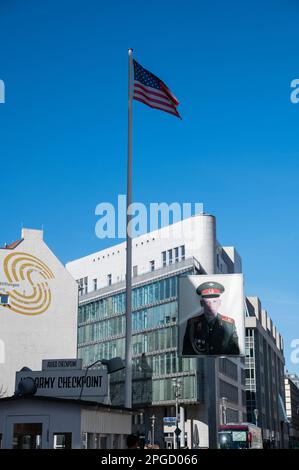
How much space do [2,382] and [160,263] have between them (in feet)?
123

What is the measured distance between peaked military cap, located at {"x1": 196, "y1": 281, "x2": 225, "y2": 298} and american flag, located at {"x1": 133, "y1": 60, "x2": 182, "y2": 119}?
23.2m

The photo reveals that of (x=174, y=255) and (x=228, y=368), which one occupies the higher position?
(x=174, y=255)

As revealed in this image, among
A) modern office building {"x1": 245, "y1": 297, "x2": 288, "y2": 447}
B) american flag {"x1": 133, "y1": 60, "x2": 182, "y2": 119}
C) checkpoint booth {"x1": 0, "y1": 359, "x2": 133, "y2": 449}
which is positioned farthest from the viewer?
modern office building {"x1": 245, "y1": 297, "x2": 288, "y2": 447}

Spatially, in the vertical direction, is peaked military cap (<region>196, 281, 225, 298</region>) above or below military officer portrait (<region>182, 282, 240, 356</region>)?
above

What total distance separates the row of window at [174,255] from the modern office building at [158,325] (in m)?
0.15

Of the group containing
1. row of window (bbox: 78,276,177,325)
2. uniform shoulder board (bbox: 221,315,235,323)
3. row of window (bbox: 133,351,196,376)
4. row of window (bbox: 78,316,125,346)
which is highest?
row of window (bbox: 78,276,177,325)

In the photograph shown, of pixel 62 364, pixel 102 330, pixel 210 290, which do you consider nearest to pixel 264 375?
pixel 102 330

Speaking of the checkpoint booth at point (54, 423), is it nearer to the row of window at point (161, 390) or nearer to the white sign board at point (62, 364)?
the white sign board at point (62, 364)

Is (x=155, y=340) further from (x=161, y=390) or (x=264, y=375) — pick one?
(x=264, y=375)

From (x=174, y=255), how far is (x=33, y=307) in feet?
98.0

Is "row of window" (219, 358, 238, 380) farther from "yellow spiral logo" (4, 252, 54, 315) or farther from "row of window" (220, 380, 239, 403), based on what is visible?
"yellow spiral logo" (4, 252, 54, 315)

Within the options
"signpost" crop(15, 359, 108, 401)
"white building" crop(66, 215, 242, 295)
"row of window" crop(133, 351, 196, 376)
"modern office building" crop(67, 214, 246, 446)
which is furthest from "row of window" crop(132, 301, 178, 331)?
"signpost" crop(15, 359, 108, 401)

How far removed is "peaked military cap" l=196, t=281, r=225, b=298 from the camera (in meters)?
53.3

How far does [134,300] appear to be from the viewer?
102 m
